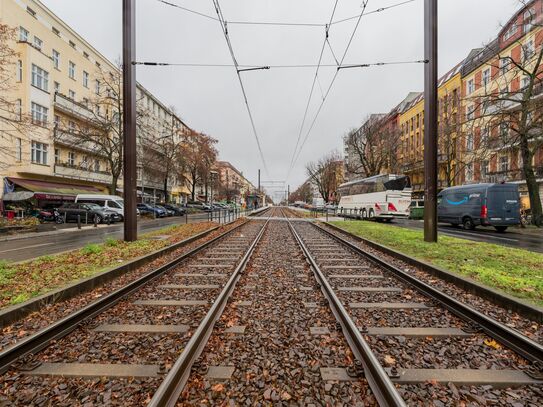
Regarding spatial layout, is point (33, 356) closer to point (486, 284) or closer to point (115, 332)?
point (115, 332)

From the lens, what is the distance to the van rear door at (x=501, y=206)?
17.1 m

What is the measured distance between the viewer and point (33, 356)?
9.48 feet

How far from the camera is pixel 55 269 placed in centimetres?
617

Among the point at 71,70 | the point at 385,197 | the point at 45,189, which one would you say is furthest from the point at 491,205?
the point at 71,70

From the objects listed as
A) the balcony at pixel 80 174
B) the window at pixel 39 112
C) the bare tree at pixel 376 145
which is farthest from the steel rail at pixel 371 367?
the bare tree at pixel 376 145

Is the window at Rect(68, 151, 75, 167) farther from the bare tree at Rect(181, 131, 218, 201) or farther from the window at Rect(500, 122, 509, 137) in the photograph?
the window at Rect(500, 122, 509, 137)

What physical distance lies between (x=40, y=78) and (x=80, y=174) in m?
9.77

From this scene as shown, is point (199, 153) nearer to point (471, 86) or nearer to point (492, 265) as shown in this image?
point (471, 86)

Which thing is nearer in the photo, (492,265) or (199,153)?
(492,265)

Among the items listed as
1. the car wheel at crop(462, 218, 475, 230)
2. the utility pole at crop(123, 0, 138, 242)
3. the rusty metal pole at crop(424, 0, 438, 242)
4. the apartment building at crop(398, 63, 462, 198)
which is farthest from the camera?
the apartment building at crop(398, 63, 462, 198)

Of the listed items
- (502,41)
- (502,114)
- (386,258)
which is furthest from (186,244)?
(502,41)

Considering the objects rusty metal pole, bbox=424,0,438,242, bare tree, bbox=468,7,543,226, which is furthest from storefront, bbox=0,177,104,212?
bare tree, bbox=468,7,543,226

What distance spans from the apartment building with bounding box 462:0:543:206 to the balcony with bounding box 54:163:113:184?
34519mm

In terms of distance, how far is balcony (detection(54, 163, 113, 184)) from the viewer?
2901 centimetres
